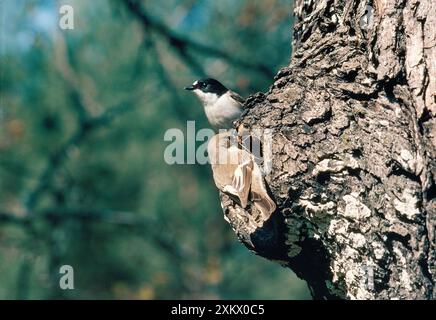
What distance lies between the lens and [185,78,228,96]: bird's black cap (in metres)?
4.88

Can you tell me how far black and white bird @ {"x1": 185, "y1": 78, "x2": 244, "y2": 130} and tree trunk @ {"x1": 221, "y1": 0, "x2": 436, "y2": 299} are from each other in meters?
1.76

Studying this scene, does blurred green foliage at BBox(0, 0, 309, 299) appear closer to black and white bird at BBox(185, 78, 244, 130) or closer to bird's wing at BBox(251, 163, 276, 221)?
black and white bird at BBox(185, 78, 244, 130)

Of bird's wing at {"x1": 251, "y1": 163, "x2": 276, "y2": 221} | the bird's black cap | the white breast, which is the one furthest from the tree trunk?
the bird's black cap

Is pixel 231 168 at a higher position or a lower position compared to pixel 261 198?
higher

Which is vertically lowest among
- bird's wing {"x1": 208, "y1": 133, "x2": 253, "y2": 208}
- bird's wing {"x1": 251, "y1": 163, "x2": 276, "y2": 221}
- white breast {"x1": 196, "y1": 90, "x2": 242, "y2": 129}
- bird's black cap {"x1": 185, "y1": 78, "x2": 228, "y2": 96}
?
bird's wing {"x1": 251, "y1": 163, "x2": 276, "y2": 221}

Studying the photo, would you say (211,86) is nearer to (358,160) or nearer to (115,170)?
(358,160)

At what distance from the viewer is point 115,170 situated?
907 centimetres

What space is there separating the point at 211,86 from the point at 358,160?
268 cm

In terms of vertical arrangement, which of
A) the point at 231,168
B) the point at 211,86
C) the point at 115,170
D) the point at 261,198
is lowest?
the point at 261,198

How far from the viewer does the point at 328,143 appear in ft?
8.20

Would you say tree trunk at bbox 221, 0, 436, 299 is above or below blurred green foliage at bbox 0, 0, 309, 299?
below

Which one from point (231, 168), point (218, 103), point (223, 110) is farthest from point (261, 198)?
point (218, 103)
